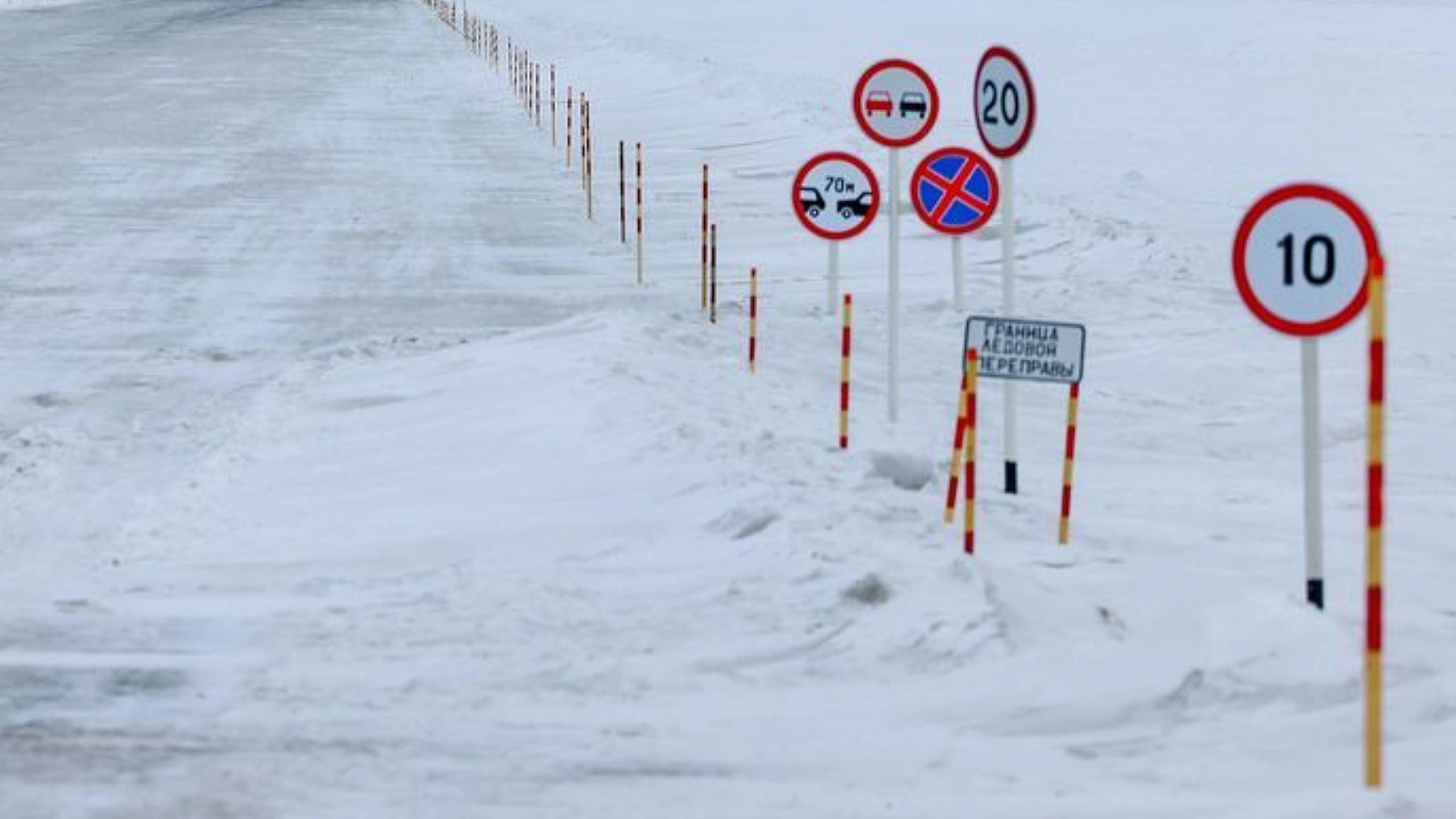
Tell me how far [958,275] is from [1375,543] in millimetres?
11102

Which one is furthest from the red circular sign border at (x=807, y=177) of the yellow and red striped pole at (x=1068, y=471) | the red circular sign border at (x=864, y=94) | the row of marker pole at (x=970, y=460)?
the yellow and red striped pole at (x=1068, y=471)

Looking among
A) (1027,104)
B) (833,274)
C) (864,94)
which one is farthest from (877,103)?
(833,274)

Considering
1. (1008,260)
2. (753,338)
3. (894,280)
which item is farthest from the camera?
(753,338)

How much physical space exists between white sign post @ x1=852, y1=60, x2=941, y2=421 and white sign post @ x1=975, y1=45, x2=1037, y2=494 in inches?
56.9

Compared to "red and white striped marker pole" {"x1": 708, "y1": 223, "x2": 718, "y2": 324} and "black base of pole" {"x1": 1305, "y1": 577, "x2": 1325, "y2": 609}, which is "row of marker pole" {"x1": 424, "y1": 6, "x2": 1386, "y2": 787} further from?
"black base of pole" {"x1": 1305, "y1": 577, "x2": 1325, "y2": 609}

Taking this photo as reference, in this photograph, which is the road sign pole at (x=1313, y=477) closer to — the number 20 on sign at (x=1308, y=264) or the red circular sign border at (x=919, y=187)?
the number 20 on sign at (x=1308, y=264)

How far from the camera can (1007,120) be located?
11039 mm

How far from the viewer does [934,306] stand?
18484mm

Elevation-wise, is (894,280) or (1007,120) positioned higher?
(1007,120)

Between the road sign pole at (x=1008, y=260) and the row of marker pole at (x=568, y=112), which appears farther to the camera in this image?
the row of marker pole at (x=568, y=112)

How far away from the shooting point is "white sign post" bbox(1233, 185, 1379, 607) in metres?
8.16

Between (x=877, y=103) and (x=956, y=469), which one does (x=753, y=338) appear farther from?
(x=956, y=469)

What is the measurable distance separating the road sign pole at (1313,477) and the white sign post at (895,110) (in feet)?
13.8

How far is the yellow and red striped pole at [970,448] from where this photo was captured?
991 cm
